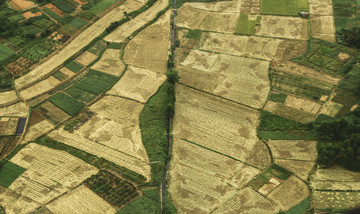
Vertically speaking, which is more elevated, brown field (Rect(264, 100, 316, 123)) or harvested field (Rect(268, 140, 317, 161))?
brown field (Rect(264, 100, 316, 123))

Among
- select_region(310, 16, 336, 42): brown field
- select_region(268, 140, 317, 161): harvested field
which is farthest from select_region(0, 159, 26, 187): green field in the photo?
select_region(310, 16, 336, 42): brown field

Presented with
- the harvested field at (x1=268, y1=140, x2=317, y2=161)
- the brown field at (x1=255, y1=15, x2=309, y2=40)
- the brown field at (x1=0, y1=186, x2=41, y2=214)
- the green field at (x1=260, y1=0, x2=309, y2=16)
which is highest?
the green field at (x1=260, y1=0, x2=309, y2=16)

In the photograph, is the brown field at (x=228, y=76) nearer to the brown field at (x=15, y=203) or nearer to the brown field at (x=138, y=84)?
the brown field at (x=138, y=84)

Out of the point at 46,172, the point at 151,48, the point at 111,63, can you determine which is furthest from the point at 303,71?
the point at 46,172

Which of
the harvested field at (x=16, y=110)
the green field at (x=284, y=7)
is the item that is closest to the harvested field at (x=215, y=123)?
the harvested field at (x=16, y=110)

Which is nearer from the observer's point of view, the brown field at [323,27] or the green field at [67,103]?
the green field at [67,103]

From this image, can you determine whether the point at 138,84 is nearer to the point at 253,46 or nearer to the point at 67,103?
the point at 67,103

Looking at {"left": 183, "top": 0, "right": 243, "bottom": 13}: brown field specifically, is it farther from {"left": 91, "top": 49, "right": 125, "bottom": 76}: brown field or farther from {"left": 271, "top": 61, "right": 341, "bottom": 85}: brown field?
{"left": 91, "top": 49, "right": 125, "bottom": 76}: brown field
